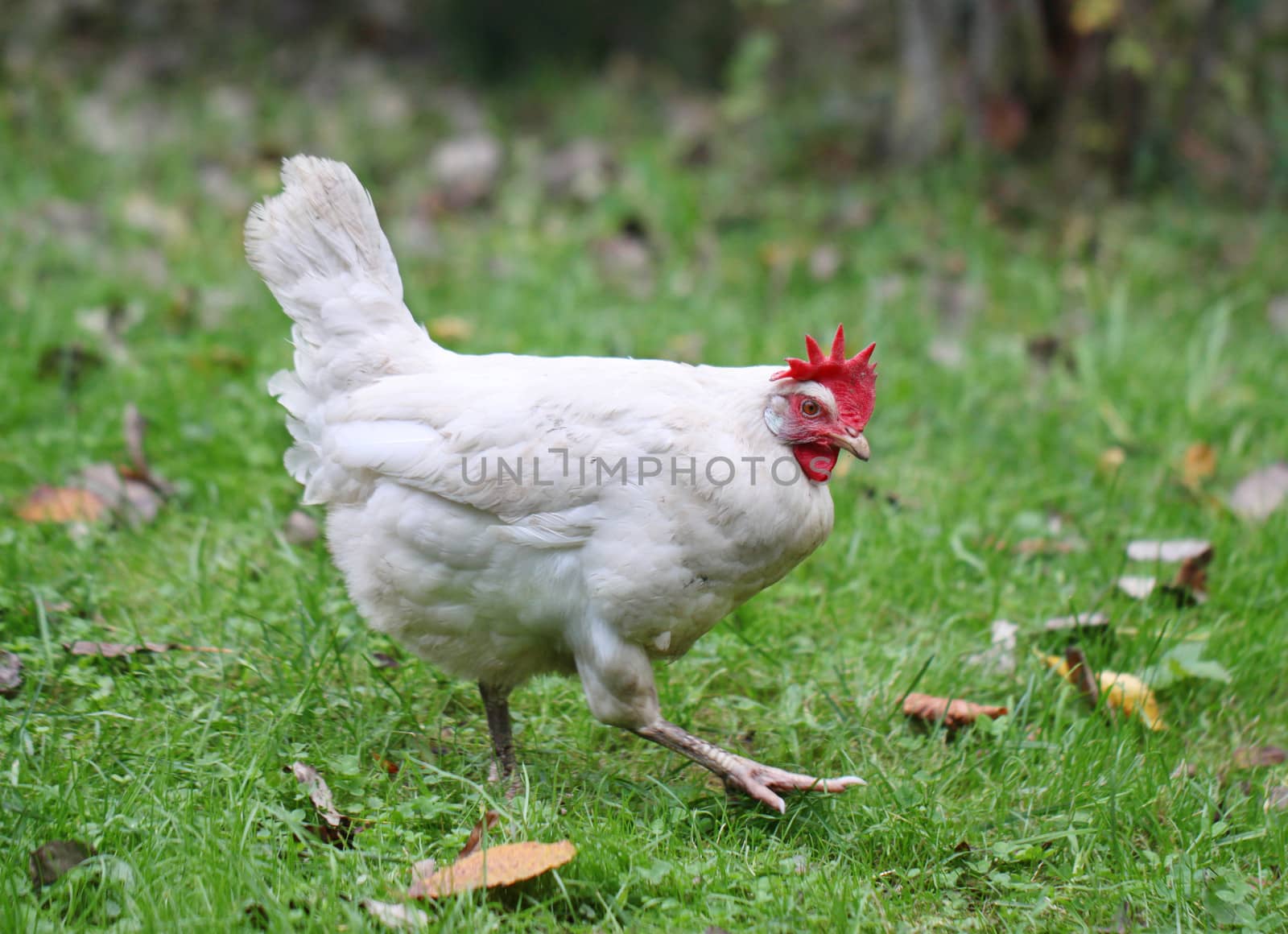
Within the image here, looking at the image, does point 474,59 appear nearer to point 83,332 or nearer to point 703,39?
point 703,39

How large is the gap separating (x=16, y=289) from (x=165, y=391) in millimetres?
1144

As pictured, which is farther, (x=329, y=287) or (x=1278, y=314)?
(x=1278, y=314)

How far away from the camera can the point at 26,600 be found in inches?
119

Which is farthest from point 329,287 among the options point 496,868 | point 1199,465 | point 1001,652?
point 1199,465

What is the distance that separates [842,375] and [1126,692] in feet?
3.84

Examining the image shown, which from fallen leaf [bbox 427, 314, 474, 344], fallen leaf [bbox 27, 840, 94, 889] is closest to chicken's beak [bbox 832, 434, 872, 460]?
fallen leaf [bbox 27, 840, 94, 889]

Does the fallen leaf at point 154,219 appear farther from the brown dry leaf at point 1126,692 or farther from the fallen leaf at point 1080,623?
the brown dry leaf at point 1126,692

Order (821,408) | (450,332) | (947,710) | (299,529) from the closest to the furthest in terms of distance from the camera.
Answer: (821,408), (947,710), (299,529), (450,332)

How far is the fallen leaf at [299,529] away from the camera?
3.51 metres

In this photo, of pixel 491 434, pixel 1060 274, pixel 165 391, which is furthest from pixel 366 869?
pixel 1060 274

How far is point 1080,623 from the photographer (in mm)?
3158

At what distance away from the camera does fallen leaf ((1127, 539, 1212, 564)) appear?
11.5 ft

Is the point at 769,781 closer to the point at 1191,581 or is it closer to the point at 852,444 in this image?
the point at 852,444

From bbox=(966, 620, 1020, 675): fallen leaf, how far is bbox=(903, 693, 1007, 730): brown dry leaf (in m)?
0.19
